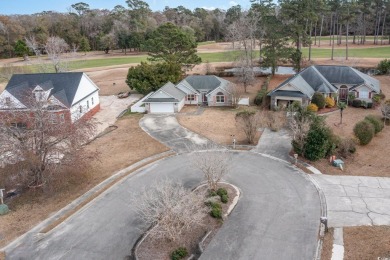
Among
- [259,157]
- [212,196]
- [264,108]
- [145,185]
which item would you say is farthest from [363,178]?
[264,108]

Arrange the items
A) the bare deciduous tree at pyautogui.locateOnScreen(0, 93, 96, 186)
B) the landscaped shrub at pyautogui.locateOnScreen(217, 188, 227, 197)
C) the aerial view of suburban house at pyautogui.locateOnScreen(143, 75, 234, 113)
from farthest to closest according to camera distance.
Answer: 1. the aerial view of suburban house at pyautogui.locateOnScreen(143, 75, 234, 113)
2. the bare deciduous tree at pyautogui.locateOnScreen(0, 93, 96, 186)
3. the landscaped shrub at pyautogui.locateOnScreen(217, 188, 227, 197)

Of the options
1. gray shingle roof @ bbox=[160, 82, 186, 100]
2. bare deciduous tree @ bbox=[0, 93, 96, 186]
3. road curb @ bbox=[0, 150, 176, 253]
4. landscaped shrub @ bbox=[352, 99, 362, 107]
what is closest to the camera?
road curb @ bbox=[0, 150, 176, 253]

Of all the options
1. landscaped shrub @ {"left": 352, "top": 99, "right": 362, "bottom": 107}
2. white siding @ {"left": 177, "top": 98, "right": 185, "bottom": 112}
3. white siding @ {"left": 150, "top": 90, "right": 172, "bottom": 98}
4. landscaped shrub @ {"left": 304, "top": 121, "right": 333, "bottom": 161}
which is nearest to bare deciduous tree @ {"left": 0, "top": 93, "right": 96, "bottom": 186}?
landscaped shrub @ {"left": 304, "top": 121, "right": 333, "bottom": 161}

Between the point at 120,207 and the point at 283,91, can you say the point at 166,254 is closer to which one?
the point at 120,207

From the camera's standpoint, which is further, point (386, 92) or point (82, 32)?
point (82, 32)

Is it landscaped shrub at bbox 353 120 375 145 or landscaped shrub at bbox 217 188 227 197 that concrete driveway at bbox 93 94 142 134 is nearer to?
landscaped shrub at bbox 217 188 227 197


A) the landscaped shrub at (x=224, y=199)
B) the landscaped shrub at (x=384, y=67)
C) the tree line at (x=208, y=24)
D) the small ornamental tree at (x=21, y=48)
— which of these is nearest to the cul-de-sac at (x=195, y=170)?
the landscaped shrub at (x=224, y=199)

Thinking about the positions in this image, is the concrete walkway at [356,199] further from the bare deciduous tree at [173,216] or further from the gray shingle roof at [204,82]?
the gray shingle roof at [204,82]
